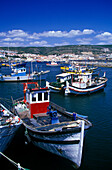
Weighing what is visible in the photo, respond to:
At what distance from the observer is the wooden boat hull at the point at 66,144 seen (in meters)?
14.8

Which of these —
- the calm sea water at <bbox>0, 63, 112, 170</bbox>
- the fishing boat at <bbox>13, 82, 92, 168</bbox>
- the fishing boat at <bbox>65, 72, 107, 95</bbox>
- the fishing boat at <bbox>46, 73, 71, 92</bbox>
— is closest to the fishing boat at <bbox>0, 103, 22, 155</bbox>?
the calm sea water at <bbox>0, 63, 112, 170</bbox>

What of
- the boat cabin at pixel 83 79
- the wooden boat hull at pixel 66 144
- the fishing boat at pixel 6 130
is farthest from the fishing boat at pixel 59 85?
the wooden boat hull at pixel 66 144

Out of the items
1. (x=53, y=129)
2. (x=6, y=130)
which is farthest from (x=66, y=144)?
(x=6, y=130)

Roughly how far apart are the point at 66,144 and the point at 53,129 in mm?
1684

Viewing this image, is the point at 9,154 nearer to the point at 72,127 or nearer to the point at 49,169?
the point at 49,169

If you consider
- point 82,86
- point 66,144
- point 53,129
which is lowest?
point 82,86

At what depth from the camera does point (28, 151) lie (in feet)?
60.1

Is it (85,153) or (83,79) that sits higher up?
(83,79)

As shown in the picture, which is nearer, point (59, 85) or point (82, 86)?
point (82, 86)

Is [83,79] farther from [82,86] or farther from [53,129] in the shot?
[53,129]

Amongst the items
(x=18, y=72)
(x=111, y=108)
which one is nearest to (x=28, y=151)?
(x=111, y=108)

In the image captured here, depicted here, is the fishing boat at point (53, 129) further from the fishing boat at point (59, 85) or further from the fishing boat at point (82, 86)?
the fishing boat at point (59, 85)

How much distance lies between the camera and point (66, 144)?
50.0ft

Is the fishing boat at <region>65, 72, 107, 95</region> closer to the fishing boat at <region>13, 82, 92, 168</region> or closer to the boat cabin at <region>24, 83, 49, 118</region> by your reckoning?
the fishing boat at <region>13, 82, 92, 168</region>
